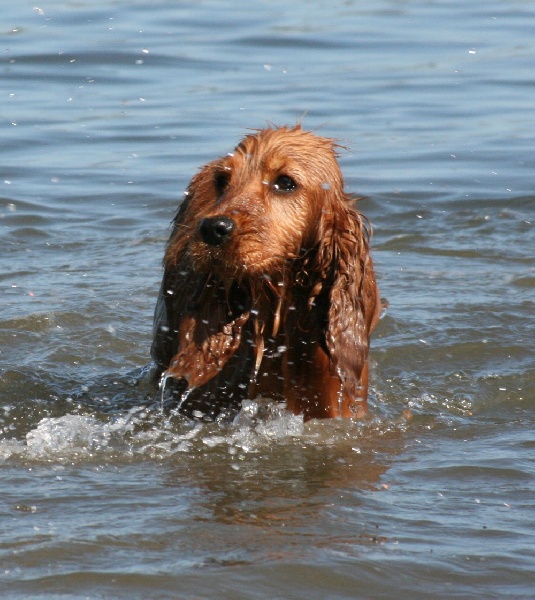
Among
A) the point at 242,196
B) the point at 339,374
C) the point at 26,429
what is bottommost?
the point at 26,429

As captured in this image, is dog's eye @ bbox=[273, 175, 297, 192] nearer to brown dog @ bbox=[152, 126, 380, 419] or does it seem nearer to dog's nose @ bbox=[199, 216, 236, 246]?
brown dog @ bbox=[152, 126, 380, 419]

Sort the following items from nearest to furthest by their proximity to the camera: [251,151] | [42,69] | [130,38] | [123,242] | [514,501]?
[514,501]
[251,151]
[123,242]
[42,69]
[130,38]

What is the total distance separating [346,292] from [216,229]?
28.5 inches

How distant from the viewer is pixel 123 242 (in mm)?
9281

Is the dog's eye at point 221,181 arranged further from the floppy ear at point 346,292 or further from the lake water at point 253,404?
the lake water at point 253,404

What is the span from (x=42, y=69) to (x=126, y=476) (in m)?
10.6

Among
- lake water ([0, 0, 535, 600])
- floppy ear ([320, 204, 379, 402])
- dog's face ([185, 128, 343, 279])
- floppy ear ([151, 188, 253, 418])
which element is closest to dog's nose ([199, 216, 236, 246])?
dog's face ([185, 128, 343, 279])

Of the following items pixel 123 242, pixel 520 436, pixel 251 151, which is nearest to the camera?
pixel 251 151

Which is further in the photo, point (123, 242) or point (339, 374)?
point (123, 242)

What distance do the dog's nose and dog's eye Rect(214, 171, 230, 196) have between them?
41 centimetres

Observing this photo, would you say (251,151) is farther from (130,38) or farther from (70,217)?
(130,38)

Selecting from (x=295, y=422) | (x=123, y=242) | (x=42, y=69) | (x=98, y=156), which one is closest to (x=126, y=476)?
(x=295, y=422)

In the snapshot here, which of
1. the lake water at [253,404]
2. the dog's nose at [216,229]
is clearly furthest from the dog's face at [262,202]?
the lake water at [253,404]

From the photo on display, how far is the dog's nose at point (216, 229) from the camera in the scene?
479 cm
